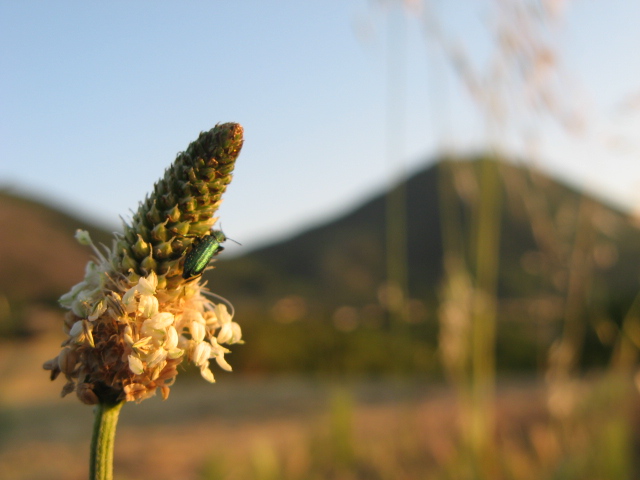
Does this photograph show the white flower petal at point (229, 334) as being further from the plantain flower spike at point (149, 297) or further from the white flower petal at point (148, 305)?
the white flower petal at point (148, 305)

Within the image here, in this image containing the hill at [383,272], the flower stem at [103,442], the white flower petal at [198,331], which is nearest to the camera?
the flower stem at [103,442]

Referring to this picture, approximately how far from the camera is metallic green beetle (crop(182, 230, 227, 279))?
32.4 inches

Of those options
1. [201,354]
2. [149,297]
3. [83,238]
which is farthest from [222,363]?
[83,238]

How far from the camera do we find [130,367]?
770mm

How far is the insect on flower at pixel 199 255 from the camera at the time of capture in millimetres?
822

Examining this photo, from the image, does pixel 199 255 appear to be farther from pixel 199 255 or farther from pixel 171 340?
pixel 171 340

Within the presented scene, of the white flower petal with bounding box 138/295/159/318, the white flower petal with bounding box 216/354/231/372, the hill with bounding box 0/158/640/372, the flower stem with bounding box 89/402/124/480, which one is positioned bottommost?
the flower stem with bounding box 89/402/124/480

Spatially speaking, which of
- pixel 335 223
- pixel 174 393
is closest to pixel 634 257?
pixel 335 223

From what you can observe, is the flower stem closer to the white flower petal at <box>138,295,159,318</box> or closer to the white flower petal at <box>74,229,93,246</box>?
the white flower petal at <box>138,295,159,318</box>

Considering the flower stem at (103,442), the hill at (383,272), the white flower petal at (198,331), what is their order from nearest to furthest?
the flower stem at (103,442) < the white flower petal at (198,331) < the hill at (383,272)

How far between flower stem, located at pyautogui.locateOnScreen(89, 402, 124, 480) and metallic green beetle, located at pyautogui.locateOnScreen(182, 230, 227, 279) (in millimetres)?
199

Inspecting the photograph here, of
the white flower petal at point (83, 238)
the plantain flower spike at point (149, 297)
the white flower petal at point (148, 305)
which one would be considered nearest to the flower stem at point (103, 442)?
the plantain flower spike at point (149, 297)

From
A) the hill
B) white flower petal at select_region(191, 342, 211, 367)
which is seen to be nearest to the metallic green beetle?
white flower petal at select_region(191, 342, 211, 367)

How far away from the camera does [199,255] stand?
32.3 inches
